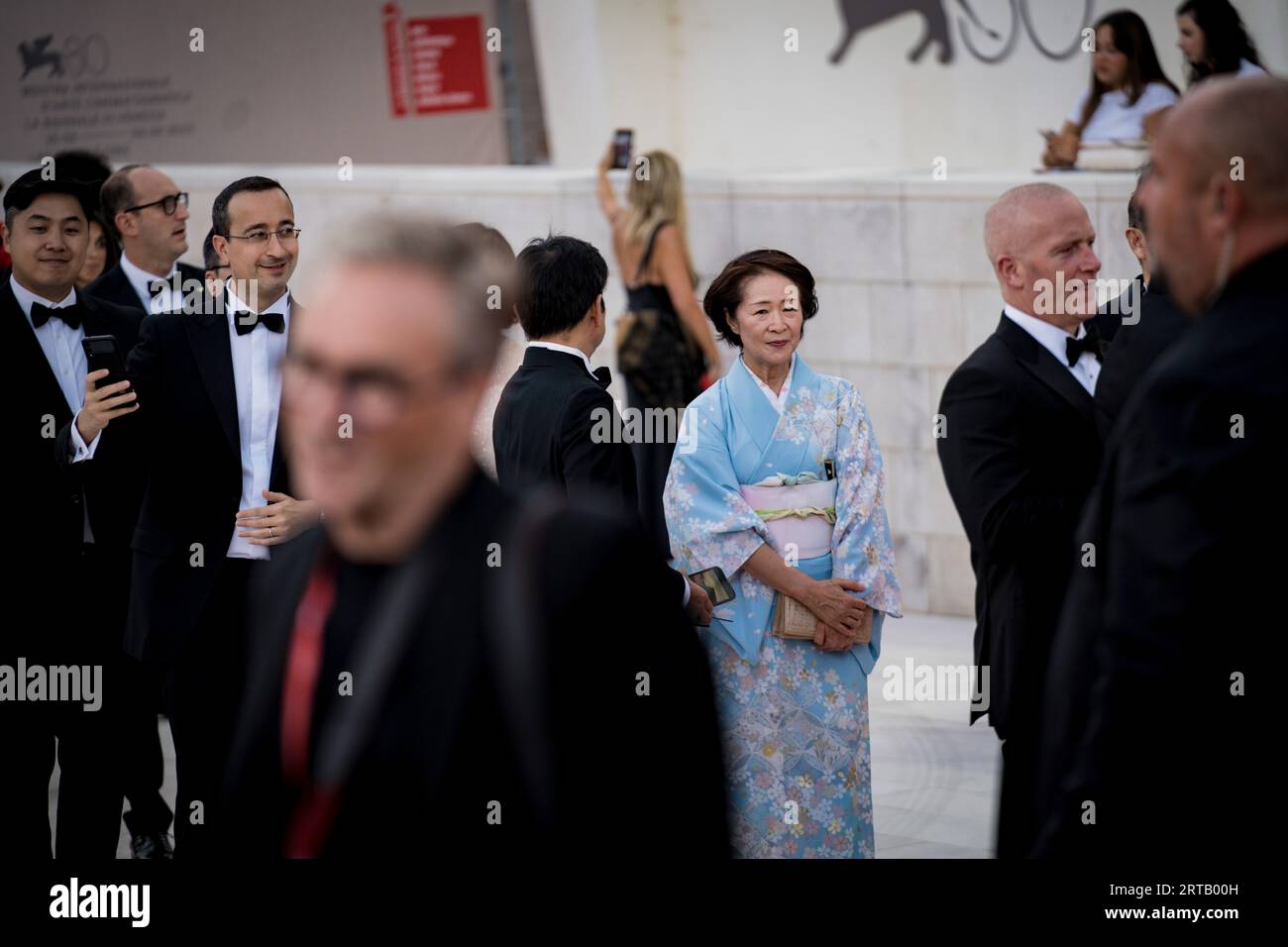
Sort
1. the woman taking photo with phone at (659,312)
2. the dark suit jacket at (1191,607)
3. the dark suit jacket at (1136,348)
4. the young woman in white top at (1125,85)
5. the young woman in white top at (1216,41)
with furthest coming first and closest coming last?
the woman taking photo with phone at (659,312), the young woman in white top at (1125,85), the young woman in white top at (1216,41), the dark suit jacket at (1136,348), the dark suit jacket at (1191,607)

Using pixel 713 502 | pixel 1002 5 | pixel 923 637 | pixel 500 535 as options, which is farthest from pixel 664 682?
pixel 1002 5

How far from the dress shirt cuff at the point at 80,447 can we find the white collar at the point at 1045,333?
250 cm

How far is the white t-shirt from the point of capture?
8.44 m

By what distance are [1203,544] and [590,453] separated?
247 centimetres

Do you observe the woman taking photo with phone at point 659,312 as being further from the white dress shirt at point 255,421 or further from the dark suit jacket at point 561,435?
the white dress shirt at point 255,421

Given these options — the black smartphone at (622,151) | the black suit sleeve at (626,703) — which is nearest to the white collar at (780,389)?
the black suit sleeve at (626,703)

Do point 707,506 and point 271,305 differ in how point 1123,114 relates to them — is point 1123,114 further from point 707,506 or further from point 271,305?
point 271,305

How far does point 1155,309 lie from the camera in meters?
3.93

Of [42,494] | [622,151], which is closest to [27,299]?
[42,494]

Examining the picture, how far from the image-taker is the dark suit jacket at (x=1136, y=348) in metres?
3.84

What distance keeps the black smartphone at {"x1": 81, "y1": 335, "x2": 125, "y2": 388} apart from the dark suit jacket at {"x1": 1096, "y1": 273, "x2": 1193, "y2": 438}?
2.62 meters

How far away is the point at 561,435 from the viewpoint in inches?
184
